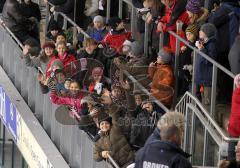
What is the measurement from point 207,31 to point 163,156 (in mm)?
3210

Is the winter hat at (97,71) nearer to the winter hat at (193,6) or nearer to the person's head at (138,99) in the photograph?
the person's head at (138,99)

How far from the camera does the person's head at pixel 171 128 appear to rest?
8602 mm

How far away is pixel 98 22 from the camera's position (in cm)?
1489

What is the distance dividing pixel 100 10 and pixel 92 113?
14.8 ft

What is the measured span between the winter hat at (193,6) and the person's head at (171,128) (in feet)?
12.5

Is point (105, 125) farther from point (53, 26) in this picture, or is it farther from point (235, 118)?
point (53, 26)

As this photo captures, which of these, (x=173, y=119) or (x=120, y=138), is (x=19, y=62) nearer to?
(x=120, y=138)

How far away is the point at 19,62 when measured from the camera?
17703 mm

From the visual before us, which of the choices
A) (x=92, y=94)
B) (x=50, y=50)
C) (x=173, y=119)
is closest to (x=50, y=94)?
(x=50, y=50)

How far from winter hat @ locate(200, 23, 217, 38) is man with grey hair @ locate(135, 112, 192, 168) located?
2932 millimetres

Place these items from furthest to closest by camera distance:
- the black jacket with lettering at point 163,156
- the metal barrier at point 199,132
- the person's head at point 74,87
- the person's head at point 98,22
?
the person's head at point 98,22 → the person's head at point 74,87 → the metal barrier at point 199,132 → the black jacket with lettering at point 163,156

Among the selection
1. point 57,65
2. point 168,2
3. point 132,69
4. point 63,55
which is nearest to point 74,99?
point 57,65

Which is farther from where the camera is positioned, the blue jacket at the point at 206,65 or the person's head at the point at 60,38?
the person's head at the point at 60,38

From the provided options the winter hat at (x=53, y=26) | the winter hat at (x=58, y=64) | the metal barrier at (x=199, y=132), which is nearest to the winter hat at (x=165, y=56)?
the metal barrier at (x=199, y=132)
